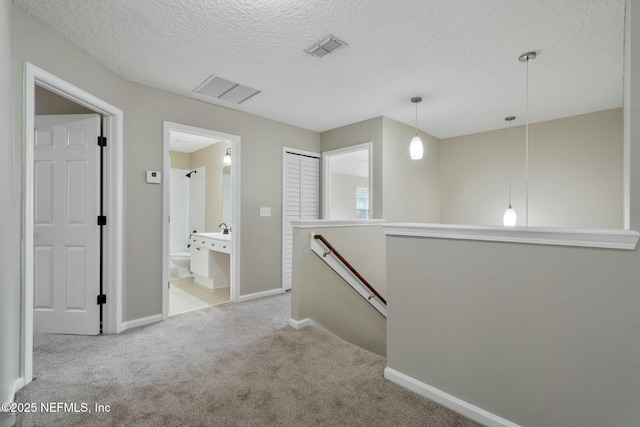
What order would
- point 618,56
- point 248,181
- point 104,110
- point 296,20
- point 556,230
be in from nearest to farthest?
point 556,230 → point 296,20 → point 618,56 → point 104,110 → point 248,181

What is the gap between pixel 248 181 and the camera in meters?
3.89

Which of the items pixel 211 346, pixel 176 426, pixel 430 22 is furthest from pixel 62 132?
pixel 430 22

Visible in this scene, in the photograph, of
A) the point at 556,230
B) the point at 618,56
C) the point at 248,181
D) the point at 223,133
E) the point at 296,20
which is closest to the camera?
the point at 556,230

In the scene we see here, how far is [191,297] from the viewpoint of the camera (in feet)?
13.3

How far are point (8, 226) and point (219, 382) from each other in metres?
1.67

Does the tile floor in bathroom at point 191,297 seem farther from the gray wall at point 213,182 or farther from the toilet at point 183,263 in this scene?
the gray wall at point 213,182

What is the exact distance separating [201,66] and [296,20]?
1.14m

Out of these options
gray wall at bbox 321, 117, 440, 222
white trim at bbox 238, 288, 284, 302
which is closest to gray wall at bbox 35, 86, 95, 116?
white trim at bbox 238, 288, 284, 302

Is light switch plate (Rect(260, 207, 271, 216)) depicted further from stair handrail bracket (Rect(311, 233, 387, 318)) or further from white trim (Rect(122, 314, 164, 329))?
white trim (Rect(122, 314, 164, 329))

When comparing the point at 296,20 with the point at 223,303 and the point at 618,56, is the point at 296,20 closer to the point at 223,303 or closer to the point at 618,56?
the point at 618,56

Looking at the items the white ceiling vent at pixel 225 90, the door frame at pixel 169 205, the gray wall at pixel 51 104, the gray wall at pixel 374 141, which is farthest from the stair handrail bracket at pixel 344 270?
the gray wall at pixel 51 104

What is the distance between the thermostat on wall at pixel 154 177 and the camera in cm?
303

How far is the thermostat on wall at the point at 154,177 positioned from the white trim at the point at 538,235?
2.70 metres

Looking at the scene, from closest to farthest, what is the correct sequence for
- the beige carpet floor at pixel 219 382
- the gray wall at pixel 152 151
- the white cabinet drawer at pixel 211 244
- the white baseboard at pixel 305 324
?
1. the beige carpet floor at pixel 219 382
2. the gray wall at pixel 152 151
3. the white baseboard at pixel 305 324
4. the white cabinet drawer at pixel 211 244
